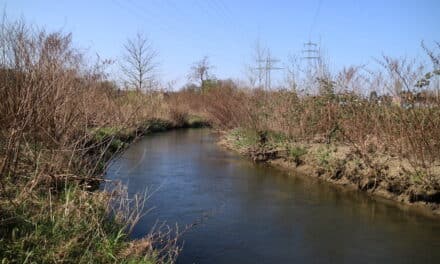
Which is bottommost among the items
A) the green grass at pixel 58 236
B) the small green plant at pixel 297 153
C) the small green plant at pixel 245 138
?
the green grass at pixel 58 236

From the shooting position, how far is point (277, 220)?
318 inches

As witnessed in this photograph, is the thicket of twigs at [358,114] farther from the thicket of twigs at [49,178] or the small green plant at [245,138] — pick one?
the thicket of twigs at [49,178]

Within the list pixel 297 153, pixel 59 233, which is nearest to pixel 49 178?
pixel 59 233

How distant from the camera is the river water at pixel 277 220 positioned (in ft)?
21.1

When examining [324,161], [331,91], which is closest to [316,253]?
[324,161]

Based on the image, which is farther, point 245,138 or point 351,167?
point 245,138

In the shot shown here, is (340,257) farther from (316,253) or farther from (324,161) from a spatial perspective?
(324,161)

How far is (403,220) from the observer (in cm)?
828

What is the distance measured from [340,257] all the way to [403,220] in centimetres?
260

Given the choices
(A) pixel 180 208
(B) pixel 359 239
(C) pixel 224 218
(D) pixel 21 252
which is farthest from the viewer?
(A) pixel 180 208

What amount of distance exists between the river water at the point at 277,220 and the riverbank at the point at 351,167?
15.6 inches

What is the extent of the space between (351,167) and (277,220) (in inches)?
144

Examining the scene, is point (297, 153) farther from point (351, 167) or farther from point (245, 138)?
point (245, 138)

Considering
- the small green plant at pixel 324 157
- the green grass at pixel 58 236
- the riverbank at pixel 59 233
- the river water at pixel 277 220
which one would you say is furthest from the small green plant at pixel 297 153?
the green grass at pixel 58 236
